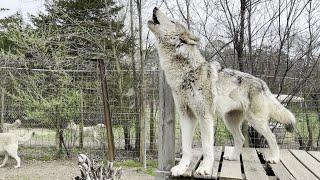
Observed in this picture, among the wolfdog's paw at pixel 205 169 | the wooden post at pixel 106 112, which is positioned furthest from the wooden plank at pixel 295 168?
the wooden post at pixel 106 112

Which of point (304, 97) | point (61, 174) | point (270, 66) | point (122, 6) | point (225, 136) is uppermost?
point (122, 6)

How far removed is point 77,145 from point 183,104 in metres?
5.81

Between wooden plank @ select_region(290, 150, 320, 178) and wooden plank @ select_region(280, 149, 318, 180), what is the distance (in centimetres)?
4

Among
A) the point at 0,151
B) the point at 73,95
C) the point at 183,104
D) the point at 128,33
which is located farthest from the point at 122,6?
the point at 183,104

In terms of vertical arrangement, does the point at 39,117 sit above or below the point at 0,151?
above

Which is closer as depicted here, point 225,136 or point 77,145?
point 225,136

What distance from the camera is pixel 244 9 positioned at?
7.09m

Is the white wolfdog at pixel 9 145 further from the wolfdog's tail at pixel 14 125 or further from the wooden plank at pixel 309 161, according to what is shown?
the wooden plank at pixel 309 161

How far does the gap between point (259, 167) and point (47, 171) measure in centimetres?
502

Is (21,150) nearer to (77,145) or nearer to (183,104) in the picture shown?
(77,145)

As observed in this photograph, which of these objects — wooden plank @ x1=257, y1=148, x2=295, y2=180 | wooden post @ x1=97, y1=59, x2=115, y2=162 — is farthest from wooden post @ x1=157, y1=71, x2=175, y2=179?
wooden post @ x1=97, y1=59, x2=115, y2=162

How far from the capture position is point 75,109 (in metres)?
8.57

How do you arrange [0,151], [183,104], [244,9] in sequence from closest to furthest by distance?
[183,104], [244,9], [0,151]

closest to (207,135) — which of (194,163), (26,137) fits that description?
(194,163)
